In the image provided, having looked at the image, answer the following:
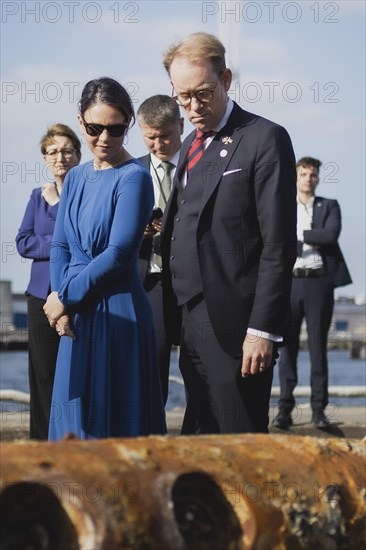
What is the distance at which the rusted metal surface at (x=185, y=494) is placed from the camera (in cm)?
259

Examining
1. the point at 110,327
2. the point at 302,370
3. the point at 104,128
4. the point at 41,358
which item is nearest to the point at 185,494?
the point at 110,327

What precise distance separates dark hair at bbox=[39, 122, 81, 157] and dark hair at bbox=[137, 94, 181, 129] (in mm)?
763

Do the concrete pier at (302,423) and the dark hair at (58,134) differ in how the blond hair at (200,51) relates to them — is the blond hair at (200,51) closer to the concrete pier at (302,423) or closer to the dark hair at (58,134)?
the dark hair at (58,134)

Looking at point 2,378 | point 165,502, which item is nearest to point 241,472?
point 165,502

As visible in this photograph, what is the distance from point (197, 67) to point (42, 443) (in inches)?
84.9

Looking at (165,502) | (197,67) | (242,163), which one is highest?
(197,67)

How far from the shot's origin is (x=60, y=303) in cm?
488

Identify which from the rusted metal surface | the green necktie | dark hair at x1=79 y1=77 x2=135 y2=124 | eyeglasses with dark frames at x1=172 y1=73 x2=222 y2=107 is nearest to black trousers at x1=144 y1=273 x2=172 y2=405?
the green necktie

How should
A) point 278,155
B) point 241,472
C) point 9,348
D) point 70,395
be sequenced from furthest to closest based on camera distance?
1. point 9,348
2. point 70,395
3. point 278,155
4. point 241,472

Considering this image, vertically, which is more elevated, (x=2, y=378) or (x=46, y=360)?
(x=46, y=360)

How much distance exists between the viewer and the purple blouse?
677 cm

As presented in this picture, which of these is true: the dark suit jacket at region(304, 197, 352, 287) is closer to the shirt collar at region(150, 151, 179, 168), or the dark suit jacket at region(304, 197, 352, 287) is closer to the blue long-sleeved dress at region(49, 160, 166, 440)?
the shirt collar at region(150, 151, 179, 168)

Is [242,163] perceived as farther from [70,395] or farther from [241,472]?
[241,472]

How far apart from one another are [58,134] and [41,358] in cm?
126
